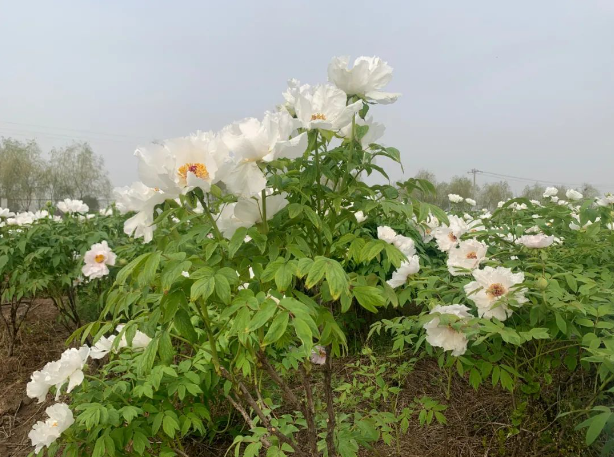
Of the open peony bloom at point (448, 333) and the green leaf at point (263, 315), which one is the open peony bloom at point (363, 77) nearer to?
the green leaf at point (263, 315)

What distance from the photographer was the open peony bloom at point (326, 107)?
1.02 meters

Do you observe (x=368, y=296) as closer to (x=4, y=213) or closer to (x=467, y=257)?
(x=467, y=257)

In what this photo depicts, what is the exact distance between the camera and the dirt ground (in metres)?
1.82

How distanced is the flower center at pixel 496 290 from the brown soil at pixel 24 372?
2.44m

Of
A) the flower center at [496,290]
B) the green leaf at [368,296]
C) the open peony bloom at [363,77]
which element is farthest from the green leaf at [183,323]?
the flower center at [496,290]

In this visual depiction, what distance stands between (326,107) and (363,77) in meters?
0.13

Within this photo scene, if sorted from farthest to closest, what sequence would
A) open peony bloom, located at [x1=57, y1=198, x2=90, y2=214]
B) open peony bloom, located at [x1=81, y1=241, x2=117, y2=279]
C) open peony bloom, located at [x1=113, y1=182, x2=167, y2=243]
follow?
open peony bloom, located at [x1=57, y1=198, x2=90, y2=214] → open peony bloom, located at [x1=81, y1=241, x2=117, y2=279] → open peony bloom, located at [x1=113, y1=182, x2=167, y2=243]

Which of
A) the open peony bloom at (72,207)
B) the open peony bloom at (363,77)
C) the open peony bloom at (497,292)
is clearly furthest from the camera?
the open peony bloom at (72,207)

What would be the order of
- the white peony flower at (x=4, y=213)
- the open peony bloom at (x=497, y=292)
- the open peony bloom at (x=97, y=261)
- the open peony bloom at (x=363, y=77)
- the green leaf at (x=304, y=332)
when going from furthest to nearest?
the white peony flower at (x=4, y=213)
the open peony bloom at (x=97, y=261)
the open peony bloom at (x=497, y=292)
the open peony bloom at (x=363, y=77)
the green leaf at (x=304, y=332)

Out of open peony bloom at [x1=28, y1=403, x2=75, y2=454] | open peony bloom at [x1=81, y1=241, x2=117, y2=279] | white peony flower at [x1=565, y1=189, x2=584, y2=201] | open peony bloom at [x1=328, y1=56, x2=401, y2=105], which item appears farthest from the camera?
white peony flower at [x1=565, y1=189, x2=584, y2=201]

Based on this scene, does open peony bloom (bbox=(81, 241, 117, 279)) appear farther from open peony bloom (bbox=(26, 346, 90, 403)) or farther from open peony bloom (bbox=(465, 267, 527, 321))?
open peony bloom (bbox=(465, 267, 527, 321))

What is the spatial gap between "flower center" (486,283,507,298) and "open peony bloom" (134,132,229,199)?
3.04 feet

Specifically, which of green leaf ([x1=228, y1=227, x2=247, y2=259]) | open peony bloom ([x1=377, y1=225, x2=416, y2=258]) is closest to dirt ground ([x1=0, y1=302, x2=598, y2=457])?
open peony bloom ([x1=377, y1=225, x2=416, y2=258])

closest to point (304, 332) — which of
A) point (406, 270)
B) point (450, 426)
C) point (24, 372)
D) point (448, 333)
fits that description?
point (448, 333)
